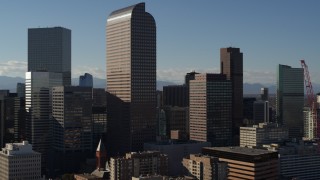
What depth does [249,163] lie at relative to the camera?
594ft

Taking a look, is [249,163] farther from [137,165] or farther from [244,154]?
[137,165]

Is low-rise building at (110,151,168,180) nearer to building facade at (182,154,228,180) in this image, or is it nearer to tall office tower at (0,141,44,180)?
building facade at (182,154,228,180)

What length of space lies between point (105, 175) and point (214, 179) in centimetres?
3709

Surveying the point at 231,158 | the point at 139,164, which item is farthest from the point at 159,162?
the point at 231,158

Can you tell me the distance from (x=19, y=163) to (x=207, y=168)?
62.5 metres

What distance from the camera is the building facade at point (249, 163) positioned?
18088 cm

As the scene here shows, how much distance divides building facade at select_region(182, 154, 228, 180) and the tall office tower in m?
52.2

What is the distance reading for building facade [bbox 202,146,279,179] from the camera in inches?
7121

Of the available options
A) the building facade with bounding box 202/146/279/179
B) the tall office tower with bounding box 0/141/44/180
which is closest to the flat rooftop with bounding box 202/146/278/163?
the building facade with bounding box 202/146/279/179

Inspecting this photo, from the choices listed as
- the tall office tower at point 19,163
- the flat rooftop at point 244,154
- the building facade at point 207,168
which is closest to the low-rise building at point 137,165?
the building facade at point 207,168

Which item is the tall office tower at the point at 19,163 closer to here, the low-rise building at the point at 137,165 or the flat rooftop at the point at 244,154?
the low-rise building at the point at 137,165

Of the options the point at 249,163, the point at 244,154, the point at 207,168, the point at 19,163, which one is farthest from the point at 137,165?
the point at 19,163

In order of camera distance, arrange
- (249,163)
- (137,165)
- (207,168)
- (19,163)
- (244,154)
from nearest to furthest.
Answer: (207,168)
(249,163)
(244,154)
(137,165)
(19,163)

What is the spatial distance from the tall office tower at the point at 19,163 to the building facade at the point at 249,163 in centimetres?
6314
